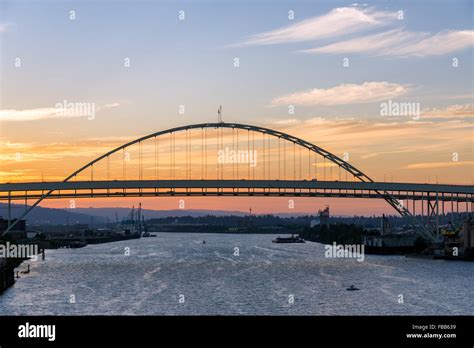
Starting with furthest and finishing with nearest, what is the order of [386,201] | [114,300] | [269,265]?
[386,201] → [269,265] → [114,300]

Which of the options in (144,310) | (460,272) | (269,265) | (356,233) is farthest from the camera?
(356,233)

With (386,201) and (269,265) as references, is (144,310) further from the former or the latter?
(386,201)

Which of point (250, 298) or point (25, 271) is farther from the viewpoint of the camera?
point (25, 271)
